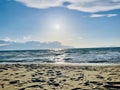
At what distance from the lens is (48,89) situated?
908cm

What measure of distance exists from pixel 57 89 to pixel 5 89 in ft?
7.77

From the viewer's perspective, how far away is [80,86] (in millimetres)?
9727

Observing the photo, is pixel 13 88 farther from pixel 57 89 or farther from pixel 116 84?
pixel 116 84

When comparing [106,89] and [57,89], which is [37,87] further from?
[106,89]

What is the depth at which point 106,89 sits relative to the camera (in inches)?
351

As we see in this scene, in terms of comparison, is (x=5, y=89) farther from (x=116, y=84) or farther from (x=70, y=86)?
(x=116, y=84)

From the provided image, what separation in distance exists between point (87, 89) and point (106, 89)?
82 cm

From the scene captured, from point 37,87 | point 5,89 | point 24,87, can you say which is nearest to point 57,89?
point 37,87

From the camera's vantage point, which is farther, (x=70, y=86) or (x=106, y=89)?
(x=70, y=86)

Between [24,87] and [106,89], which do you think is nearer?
[106,89]

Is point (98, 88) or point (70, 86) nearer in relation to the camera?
point (98, 88)

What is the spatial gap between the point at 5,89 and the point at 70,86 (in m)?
2.99

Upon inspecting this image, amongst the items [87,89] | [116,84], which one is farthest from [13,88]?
[116,84]

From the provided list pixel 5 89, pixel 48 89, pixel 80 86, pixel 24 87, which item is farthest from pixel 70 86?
pixel 5 89
